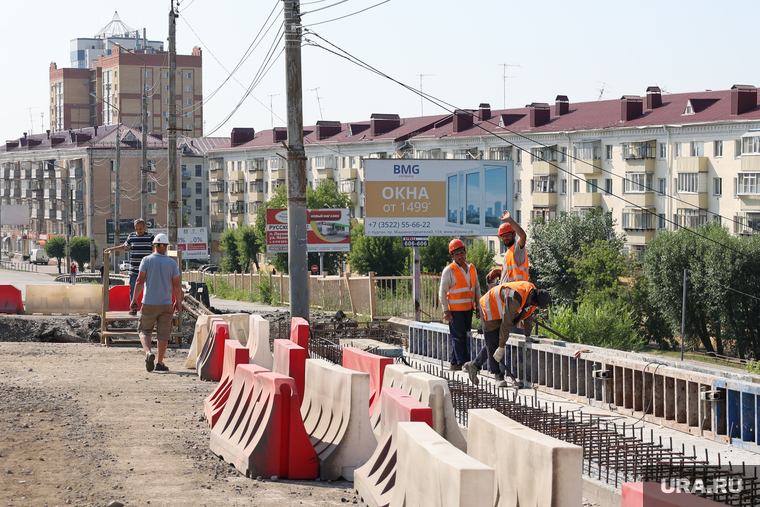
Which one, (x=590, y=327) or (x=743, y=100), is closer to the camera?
(x=590, y=327)

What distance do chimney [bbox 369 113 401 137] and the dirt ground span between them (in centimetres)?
8310

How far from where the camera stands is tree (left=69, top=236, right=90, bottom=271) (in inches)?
3969

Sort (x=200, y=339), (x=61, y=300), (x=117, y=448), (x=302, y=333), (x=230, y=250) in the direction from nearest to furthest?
(x=117, y=448), (x=302, y=333), (x=200, y=339), (x=61, y=300), (x=230, y=250)

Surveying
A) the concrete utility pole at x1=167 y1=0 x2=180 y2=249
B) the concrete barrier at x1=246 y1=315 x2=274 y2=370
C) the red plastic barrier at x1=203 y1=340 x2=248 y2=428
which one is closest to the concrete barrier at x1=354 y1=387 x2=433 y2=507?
the red plastic barrier at x1=203 y1=340 x2=248 y2=428

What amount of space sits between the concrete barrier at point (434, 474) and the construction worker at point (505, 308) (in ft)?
14.9

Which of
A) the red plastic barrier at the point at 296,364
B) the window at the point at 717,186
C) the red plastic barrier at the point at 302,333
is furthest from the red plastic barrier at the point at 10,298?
the window at the point at 717,186

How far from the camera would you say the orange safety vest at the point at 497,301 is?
9852mm

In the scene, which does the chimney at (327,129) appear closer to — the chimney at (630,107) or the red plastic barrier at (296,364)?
the chimney at (630,107)

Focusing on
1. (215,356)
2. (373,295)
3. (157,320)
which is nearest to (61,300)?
(373,295)

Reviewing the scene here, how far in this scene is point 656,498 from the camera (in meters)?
3.59

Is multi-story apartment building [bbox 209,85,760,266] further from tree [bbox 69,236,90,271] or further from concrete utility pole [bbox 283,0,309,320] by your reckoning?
concrete utility pole [bbox 283,0,309,320]

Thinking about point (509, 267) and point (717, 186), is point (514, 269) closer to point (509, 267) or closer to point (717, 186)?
point (509, 267)

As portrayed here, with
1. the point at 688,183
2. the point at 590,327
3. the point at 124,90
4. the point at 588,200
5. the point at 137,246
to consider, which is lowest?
the point at 590,327

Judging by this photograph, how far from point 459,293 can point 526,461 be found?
21.9ft
